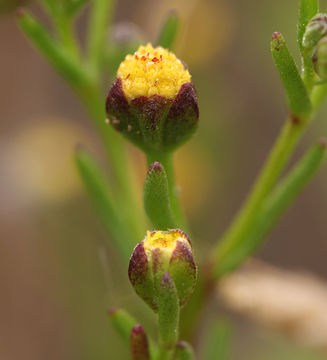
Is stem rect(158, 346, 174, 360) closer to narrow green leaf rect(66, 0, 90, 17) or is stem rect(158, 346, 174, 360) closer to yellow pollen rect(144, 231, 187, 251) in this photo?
yellow pollen rect(144, 231, 187, 251)

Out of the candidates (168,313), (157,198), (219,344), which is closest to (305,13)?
(157,198)

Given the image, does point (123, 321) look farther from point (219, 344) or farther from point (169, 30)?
point (169, 30)

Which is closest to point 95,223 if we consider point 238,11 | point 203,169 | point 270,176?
point 203,169

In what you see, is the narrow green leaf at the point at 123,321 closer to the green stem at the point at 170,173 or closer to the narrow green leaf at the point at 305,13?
the green stem at the point at 170,173

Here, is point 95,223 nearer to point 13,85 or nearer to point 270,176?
point 13,85

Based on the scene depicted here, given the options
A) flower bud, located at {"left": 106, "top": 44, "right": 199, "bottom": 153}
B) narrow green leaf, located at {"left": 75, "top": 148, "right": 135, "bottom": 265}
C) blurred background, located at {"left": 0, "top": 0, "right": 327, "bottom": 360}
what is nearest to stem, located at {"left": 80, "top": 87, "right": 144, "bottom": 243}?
narrow green leaf, located at {"left": 75, "top": 148, "right": 135, "bottom": 265}
